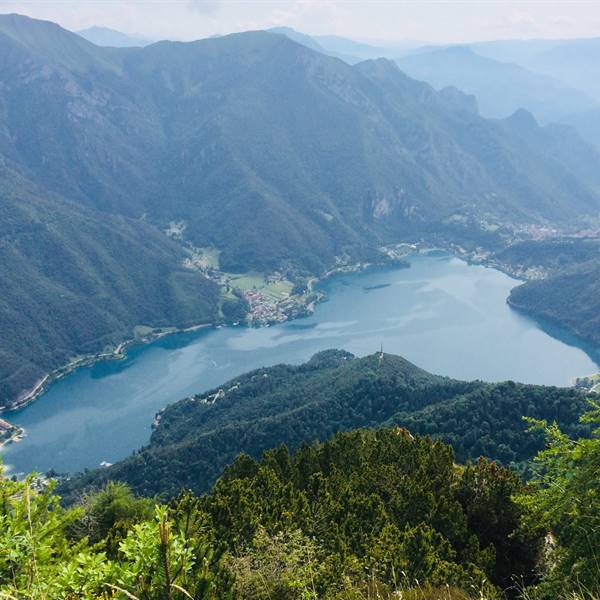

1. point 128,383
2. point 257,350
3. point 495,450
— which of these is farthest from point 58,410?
point 495,450

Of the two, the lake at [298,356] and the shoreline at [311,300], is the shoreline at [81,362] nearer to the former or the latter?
the shoreline at [311,300]

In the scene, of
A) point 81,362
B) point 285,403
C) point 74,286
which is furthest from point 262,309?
point 285,403

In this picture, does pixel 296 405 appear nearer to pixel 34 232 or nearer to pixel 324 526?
pixel 324 526

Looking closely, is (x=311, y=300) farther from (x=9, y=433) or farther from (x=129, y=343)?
(x=9, y=433)

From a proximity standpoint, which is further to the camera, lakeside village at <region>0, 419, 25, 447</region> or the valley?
lakeside village at <region>0, 419, 25, 447</region>

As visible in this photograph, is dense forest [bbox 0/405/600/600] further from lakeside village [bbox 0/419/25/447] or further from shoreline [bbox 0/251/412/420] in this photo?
shoreline [bbox 0/251/412/420]

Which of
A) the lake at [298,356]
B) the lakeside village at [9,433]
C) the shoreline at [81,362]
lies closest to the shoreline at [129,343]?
the shoreline at [81,362]

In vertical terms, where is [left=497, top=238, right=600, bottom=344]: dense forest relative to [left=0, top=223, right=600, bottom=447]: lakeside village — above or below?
above

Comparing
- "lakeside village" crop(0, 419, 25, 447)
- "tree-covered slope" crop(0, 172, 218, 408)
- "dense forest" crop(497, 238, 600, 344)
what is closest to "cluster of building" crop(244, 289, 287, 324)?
"tree-covered slope" crop(0, 172, 218, 408)
